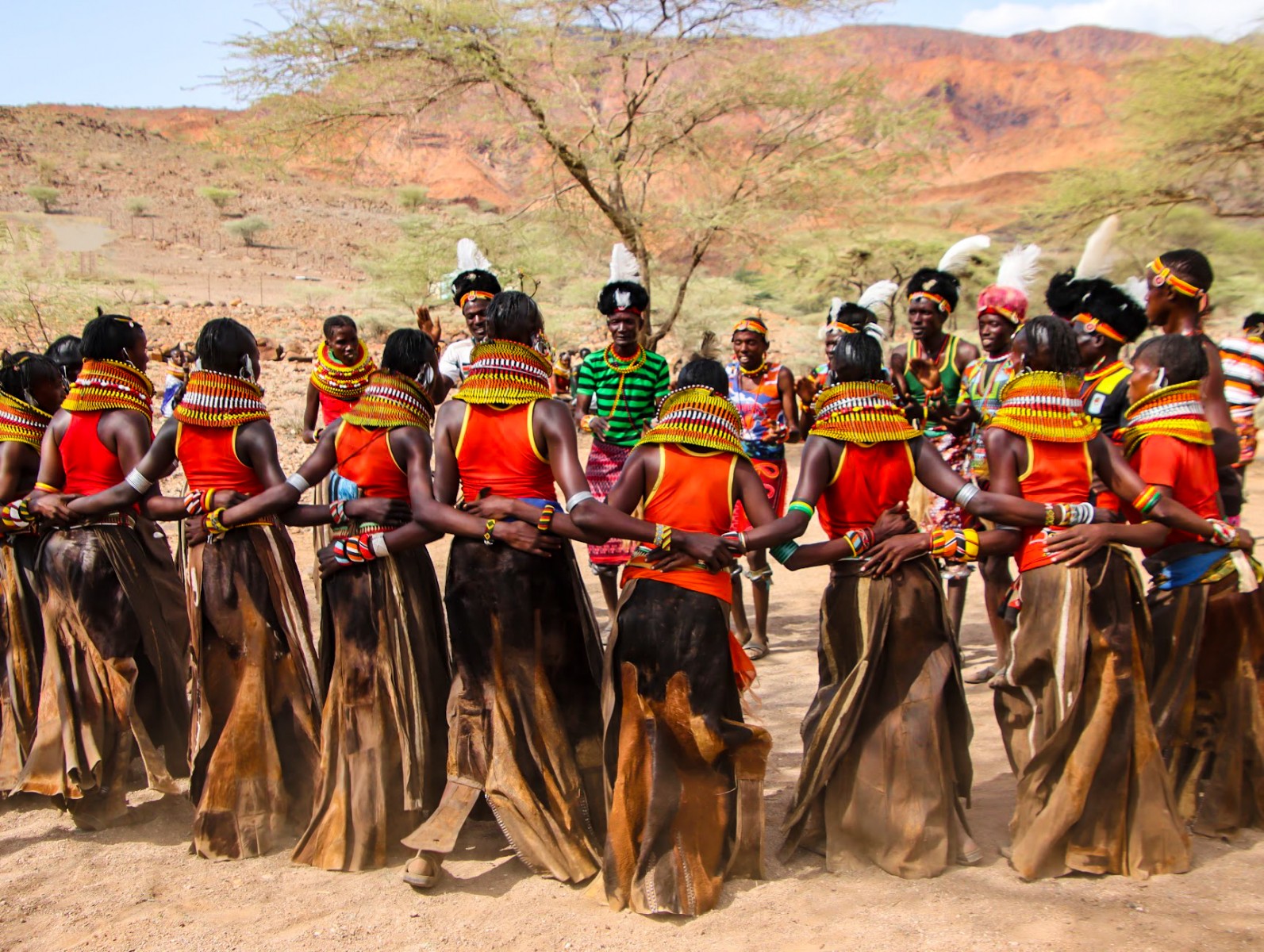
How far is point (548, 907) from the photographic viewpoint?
11.6 ft

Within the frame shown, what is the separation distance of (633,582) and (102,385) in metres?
2.54

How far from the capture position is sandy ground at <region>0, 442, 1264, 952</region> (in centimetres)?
328

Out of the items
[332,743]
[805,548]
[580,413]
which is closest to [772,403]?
[580,413]

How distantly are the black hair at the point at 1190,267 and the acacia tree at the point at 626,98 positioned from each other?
1021 cm

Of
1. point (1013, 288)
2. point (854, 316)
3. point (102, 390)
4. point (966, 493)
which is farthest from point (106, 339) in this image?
point (1013, 288)

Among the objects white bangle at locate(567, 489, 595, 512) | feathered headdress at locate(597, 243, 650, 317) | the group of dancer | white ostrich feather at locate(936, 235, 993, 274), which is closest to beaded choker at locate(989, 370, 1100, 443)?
the group of dancer

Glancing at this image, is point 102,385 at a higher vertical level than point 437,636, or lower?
higher

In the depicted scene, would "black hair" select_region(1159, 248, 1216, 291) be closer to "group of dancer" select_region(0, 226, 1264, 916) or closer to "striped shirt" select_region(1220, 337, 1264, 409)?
"group of dancer" select_region(0, 226, 1264, 916)

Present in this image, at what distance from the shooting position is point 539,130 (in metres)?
15.0

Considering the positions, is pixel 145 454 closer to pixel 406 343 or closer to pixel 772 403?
pixel 406 343

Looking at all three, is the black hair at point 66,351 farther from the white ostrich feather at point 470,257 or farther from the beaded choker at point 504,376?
the beaded choker at point 504,376

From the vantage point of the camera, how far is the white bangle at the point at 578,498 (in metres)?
3.55

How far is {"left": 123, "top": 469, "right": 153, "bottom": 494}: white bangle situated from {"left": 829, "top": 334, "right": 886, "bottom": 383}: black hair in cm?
272

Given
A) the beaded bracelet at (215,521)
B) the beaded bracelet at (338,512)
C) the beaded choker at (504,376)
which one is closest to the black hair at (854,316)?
the beaded choker at (504,376)
